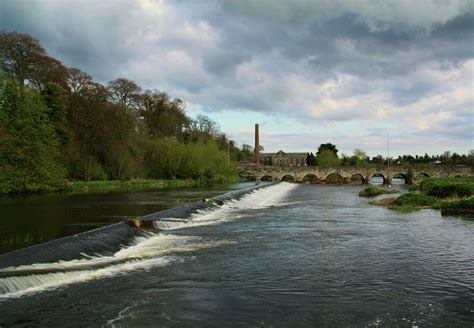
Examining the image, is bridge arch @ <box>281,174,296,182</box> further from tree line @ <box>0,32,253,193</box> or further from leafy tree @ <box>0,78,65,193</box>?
leafy tree @ <box>0,78,65,193</box>

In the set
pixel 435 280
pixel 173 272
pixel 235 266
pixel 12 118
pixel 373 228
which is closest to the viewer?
pixel 435 280

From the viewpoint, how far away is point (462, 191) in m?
29.9

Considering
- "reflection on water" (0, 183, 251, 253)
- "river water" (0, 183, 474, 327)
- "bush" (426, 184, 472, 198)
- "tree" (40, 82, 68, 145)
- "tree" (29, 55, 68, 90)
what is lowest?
"river water" (0, 183, 474, 327)

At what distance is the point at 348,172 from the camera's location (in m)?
91.2

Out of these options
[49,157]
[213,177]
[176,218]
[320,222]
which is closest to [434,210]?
[320,222]

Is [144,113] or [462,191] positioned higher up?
[144,113]

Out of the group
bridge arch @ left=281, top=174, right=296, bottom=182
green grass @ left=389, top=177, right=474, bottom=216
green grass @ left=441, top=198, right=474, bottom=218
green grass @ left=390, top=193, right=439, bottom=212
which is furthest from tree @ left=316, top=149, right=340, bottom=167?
green grass @ left=441, top=198, right=474, bottom=218

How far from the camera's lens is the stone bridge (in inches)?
3410

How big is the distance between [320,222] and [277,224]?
2.30 meters

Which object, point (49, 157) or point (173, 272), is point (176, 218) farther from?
point (49, 157)

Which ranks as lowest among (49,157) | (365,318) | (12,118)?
(365,318)

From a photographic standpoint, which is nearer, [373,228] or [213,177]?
[373,228]

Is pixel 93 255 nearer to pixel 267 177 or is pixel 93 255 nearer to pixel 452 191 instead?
pixel 452 191

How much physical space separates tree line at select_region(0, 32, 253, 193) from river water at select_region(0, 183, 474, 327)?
100ft
